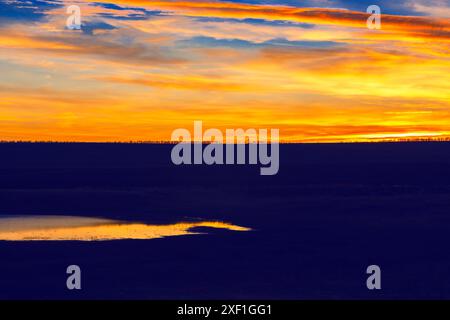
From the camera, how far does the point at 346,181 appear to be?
53.3 metres

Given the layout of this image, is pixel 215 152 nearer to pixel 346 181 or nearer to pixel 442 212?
pixel 346 181

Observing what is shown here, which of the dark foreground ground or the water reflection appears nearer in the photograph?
the dark foreground ground

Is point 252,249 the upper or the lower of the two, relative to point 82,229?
lower

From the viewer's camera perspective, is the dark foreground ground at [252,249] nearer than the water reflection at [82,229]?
Yes

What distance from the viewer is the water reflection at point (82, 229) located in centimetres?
2538

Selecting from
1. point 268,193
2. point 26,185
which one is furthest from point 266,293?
point 26,185

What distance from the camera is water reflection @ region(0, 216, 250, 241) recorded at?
25.4 metres

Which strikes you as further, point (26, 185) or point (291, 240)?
point (26, 185)

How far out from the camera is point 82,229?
27.4 metres

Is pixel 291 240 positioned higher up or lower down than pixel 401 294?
higher up

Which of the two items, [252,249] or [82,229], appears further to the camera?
[82,229]

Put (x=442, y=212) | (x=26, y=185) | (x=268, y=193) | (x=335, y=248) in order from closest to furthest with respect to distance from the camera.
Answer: (x=335, y=248)
(x=442, y=212)
(x=268, y=193)
(x=26, y=185)

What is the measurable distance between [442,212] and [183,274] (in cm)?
1595
